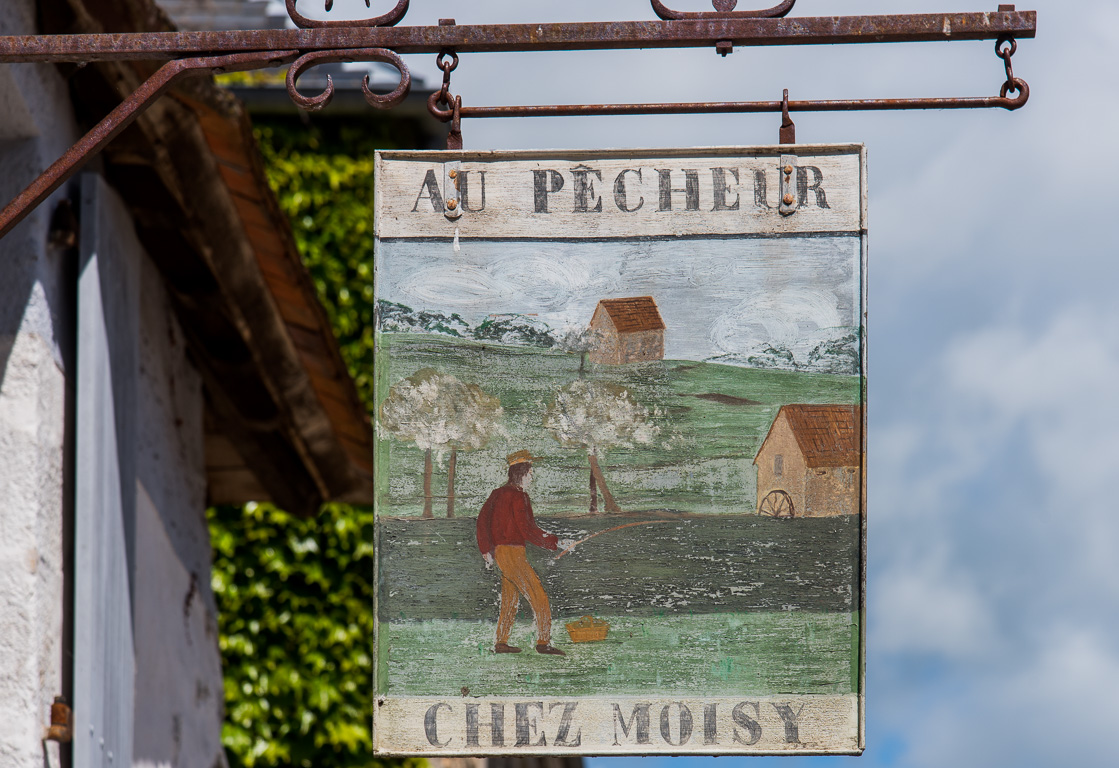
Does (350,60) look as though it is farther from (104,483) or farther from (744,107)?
(104,483)

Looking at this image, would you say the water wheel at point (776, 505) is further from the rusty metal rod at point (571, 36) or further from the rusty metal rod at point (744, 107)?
the rusty metal rod at point (571, 36)

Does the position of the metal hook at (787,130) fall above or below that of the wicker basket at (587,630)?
above

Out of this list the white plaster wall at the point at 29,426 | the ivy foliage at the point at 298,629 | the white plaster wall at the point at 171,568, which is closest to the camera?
the white plaster wall at the point at 29,426

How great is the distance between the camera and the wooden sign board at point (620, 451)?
8.18ft

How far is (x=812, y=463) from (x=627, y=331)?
397 mm

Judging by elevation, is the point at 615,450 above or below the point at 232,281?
below

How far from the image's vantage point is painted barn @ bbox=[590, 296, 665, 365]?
257 cm

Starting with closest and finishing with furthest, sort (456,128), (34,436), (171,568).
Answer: (456,128) < (34,436) < (171,568)

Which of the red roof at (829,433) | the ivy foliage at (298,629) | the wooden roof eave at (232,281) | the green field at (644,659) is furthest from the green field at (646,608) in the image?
the ivy foliage at (298,629)

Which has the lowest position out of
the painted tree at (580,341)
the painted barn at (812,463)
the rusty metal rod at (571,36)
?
the painted barn at (812,463)

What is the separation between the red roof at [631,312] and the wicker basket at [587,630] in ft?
1.67

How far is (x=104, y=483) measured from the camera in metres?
3.38

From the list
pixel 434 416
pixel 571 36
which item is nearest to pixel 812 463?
pixel 434 416

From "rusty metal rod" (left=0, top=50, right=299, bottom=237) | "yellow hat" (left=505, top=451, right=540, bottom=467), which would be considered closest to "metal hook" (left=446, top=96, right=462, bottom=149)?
"rusty metal rod" (left=0, top=50, right=299, bottom=237)
